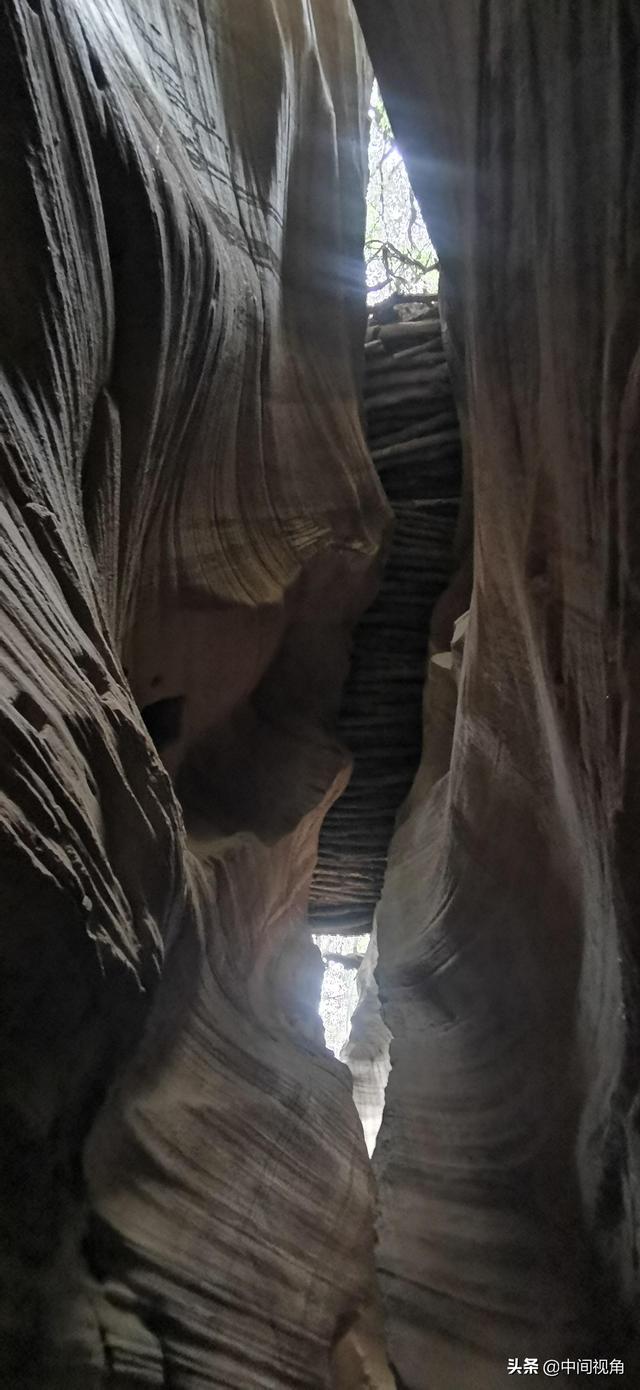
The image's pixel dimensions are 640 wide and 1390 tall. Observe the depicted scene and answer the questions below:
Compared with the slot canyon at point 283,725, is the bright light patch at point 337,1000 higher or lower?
lower

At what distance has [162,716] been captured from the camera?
5.51ft

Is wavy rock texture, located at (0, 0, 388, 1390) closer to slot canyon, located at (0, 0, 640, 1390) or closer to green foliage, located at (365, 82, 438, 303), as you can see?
slot canyon, located at (0, 0, 640, 1390)

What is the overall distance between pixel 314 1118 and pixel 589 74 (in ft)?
4.83

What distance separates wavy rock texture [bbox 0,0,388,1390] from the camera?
894 mm

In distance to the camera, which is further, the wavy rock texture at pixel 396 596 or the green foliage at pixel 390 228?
the green foliage at pixel 390 228

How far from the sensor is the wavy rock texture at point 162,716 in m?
0.89

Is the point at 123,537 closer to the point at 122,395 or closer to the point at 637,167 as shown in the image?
the point at 122,395

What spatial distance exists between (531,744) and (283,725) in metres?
0.87

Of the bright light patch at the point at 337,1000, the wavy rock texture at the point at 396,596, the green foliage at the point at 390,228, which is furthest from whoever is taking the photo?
the bright light patch at the point at 337,1000

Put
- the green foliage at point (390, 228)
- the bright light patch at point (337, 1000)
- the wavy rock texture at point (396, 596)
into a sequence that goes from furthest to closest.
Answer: the bright light patch at point (337, 1000)
the green foliage at point (390, 228)
the wavy rock texture at point (396, 596)

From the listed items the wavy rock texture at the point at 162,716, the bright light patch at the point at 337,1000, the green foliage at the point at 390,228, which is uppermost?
the green foliage at the point at 390,228

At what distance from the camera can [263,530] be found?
191 cm

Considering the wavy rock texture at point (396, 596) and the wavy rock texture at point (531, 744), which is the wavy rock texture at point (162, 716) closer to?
the wavy rock texture at point (531, 744)

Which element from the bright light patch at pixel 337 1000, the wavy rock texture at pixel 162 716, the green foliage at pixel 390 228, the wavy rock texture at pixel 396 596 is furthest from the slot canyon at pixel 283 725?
the bright light patch at pixel 337 1000
